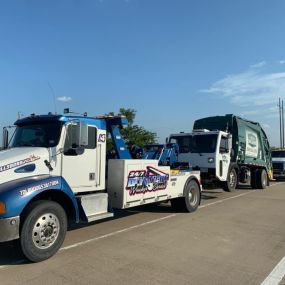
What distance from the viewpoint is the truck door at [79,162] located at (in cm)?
665

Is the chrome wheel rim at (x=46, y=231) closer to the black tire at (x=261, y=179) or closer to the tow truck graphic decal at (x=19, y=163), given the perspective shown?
the tow truck graphic decal at (x=19, y=163)

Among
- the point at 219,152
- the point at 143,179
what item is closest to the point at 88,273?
the point at 143,179

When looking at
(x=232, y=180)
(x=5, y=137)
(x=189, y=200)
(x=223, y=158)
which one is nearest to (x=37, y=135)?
(x=5, y=137)

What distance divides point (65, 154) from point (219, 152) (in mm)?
8636

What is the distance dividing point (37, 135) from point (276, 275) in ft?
15.2

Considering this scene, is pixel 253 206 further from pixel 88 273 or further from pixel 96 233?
pixel 88 273

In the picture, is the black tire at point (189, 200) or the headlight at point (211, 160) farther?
the headlight at point (211, 160)

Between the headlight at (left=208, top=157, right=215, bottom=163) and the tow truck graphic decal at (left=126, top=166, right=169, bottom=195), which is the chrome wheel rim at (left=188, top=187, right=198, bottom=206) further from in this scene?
the headlight at (left=208, top=157, right=215, bottom=163)

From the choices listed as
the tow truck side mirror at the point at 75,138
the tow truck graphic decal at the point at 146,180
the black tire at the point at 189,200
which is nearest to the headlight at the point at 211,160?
the black tire at the point at 189,200

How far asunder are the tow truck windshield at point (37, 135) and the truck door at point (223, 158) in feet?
28.0

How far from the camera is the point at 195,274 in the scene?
527cm

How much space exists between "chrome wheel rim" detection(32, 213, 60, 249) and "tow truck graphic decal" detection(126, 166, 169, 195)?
2.31 m

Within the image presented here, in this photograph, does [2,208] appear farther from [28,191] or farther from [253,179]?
[253,179]

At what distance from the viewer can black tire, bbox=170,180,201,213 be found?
34.2 ft
